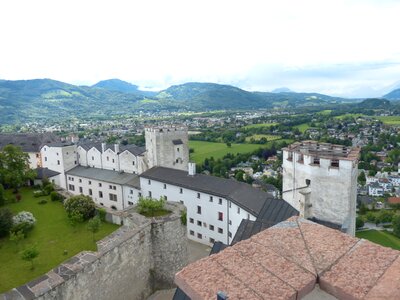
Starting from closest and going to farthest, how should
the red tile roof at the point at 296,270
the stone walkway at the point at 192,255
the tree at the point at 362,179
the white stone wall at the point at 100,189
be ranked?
1. the red tile roof at the point at 296,270
2. the stone walkway at the point at 192,255
3. the white stone wall at the point at 100,189
4. the tree at the point at 362,179

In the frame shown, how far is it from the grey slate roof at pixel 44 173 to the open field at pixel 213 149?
54240 mm

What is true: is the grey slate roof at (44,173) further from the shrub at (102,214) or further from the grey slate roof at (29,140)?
the shrub at (102,214)

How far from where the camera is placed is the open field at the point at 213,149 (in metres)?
108

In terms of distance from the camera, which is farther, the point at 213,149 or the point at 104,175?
the point at 213,149

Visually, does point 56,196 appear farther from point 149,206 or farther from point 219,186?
point 219,186

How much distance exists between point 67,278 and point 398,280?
16.8 metres

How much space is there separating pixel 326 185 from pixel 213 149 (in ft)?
340

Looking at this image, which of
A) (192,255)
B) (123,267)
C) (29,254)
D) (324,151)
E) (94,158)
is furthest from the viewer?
(94,158)

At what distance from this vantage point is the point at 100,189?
45.8 meters

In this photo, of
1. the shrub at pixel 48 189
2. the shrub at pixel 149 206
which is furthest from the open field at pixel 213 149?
the shrub at pixel 149 206

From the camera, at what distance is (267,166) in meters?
104

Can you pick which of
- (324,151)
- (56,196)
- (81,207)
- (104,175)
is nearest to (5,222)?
(81,207)

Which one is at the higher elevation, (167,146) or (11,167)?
(167,146)

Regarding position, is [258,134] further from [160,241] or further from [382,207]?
[160,241]
